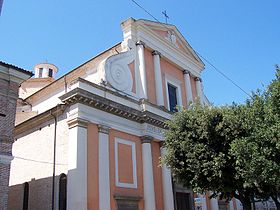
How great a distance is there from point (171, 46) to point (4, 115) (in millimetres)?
13426

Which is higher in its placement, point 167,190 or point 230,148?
point 230,148

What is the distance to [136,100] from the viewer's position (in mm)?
17688

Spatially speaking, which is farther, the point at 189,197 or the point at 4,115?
the point at 189,197

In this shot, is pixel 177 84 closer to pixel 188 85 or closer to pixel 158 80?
pixel 188 85

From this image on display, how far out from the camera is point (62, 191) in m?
14.4

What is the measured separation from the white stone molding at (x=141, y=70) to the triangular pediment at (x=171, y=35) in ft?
5.25

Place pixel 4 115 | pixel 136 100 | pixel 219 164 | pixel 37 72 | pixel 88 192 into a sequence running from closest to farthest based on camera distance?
pixel 4 115 < pixel 219 164 < pixel 88 192 < pixel 136 100 < pixel 37 72

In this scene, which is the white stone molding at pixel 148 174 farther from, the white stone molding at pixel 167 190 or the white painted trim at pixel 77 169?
the white painted trim at pixel 77 169

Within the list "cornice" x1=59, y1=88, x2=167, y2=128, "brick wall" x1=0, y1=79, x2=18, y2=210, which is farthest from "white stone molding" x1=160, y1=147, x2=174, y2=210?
"brick wall" x1=0, y1=79, x2=18, y2=210

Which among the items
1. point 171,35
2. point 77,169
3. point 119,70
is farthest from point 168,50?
point 77,169

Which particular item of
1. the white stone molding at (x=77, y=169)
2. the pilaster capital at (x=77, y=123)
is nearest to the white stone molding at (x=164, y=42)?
the pilaster capital at (x=77, y=123)

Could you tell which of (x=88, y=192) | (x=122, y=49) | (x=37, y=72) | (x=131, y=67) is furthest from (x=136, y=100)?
(x=37, y=72)

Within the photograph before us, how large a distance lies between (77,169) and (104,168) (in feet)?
4.75

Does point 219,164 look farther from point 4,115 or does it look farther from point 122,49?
point 122,49
